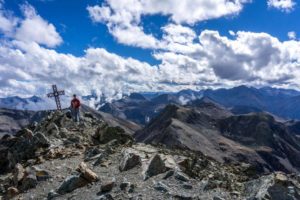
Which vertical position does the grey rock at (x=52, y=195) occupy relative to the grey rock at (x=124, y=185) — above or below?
below

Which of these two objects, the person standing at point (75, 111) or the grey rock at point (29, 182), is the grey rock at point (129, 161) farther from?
the person standing at point (75, 111)

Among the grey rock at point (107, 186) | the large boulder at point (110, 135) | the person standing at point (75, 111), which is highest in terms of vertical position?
the person standing at point (75, 111)

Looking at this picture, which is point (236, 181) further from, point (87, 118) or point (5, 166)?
point (87, 118)

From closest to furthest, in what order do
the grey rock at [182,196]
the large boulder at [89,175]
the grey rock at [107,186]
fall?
the grey rock at [182,196]
the grey rock at [107,186]
the large boulder at [89,175]

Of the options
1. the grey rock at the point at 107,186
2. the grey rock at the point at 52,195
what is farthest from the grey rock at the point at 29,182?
the grey rock at the point at 107,186

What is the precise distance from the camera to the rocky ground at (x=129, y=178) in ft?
81.1

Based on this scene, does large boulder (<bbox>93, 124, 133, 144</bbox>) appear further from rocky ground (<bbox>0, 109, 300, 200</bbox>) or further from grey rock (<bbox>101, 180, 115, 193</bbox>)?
grey rock (<bbox>101, 180, 115, 193</bbox>)

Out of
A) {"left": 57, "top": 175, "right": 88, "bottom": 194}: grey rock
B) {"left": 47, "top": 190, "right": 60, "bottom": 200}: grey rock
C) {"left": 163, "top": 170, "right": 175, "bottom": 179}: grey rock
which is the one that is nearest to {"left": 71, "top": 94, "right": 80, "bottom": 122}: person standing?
{"left": 57, "top": 175, "right": 88, "bottom": 194}: grey rock

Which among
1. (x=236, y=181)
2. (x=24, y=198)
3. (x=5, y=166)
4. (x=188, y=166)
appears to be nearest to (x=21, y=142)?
(x=5, y=166)

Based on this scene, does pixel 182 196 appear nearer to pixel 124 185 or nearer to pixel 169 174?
pixel 169 174

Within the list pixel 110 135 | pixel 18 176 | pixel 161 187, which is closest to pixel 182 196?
pixel 161 187

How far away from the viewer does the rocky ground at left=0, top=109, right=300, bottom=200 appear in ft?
81.1

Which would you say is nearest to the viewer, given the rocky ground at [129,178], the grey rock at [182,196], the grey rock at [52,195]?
the grey rock at [182,196]

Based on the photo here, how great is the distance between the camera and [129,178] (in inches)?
1101
